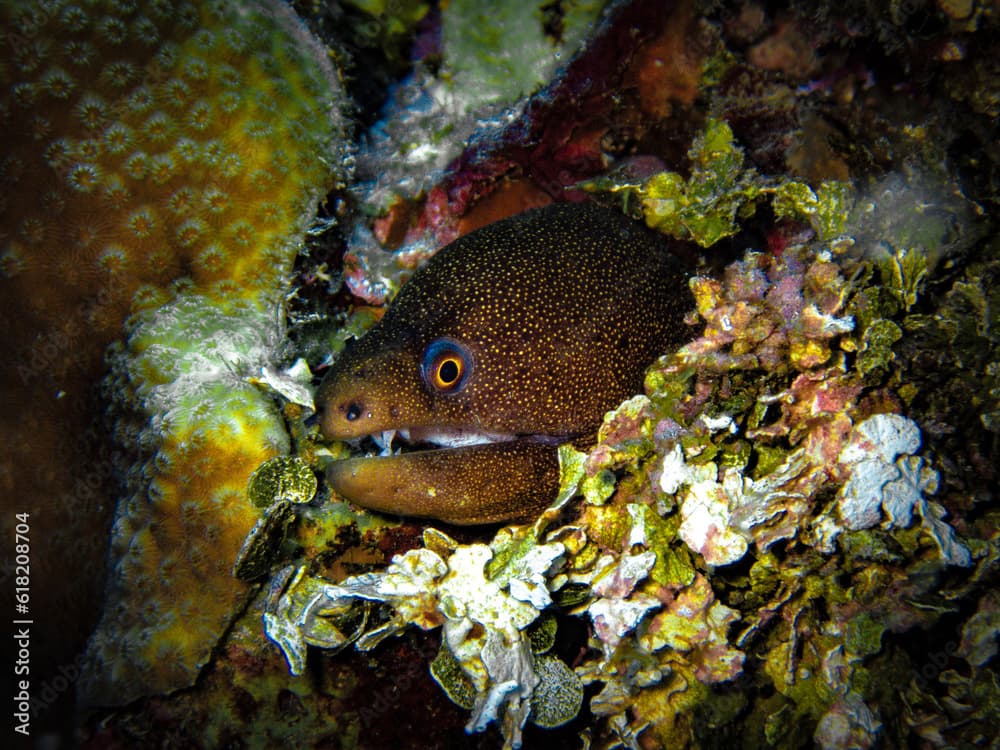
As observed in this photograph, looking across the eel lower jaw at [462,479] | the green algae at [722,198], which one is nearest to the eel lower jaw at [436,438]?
the eel lower jaw at [462,479]

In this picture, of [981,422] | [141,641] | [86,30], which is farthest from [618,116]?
[141,641]

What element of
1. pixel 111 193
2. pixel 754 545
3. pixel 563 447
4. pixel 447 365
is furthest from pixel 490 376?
pixel 111 193

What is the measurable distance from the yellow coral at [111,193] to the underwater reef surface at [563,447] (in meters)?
0.02

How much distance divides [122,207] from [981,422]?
13.7 ft

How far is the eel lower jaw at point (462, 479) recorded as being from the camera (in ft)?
7.46

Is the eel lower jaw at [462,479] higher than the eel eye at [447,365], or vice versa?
the eel eye at [447,365]

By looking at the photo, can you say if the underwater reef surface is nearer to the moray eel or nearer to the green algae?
the green algae

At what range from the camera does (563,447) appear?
2.23 meters

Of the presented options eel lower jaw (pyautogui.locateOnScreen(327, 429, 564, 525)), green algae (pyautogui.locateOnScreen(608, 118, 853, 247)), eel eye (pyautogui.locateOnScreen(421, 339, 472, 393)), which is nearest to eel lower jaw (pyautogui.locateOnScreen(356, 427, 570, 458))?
eel lower jaw (pyautogui.locateOnScreen(327, 429, 564, 525))

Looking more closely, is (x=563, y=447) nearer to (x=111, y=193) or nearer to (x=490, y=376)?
(x=490, y=376)

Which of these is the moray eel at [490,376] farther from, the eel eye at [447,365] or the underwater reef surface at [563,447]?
the underwater reef surface at [563,447]

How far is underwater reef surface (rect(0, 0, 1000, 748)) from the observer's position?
6.67 feet

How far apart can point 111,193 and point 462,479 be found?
2421 mm

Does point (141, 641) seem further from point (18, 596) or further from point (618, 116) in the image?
point (618, 116)
